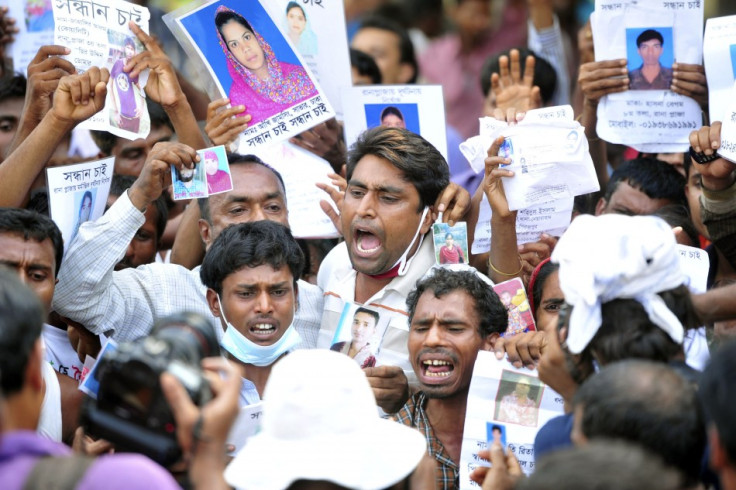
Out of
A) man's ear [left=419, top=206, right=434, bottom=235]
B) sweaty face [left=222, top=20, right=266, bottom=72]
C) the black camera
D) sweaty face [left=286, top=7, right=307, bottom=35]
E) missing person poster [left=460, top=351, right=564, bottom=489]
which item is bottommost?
missing person poster [left=460, top=351, right=564, bottom=489]

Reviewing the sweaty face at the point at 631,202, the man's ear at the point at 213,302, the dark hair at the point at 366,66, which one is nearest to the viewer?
the man's ear at the point at 213,302

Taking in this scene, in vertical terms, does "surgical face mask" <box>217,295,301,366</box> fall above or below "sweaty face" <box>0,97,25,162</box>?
below

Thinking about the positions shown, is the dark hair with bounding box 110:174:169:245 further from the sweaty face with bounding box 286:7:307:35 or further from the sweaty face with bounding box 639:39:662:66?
the sweaty face with bounding box 639:39:662:66

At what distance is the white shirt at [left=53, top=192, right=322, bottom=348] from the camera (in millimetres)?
4660

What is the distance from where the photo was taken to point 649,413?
278 centimetres

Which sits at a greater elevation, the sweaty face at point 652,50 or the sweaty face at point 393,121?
the sweaty face at point 652,50

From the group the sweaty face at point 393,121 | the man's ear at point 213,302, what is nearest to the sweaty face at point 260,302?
the man's ear at point 213,302

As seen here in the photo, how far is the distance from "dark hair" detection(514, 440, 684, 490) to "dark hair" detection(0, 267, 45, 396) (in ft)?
3.90

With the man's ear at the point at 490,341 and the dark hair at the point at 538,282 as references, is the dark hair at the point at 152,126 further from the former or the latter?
the man's ear at the point at 490,341

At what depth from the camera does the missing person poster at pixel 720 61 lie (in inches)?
196

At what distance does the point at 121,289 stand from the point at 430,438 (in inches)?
61.8

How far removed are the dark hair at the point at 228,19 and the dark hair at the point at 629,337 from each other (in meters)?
2.78

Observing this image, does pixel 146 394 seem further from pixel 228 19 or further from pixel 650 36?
pixel 650 36

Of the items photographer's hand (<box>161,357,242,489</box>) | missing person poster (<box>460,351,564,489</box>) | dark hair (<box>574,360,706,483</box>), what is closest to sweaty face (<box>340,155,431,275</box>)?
missing person poster (<box>460,351,564,489</box>)
